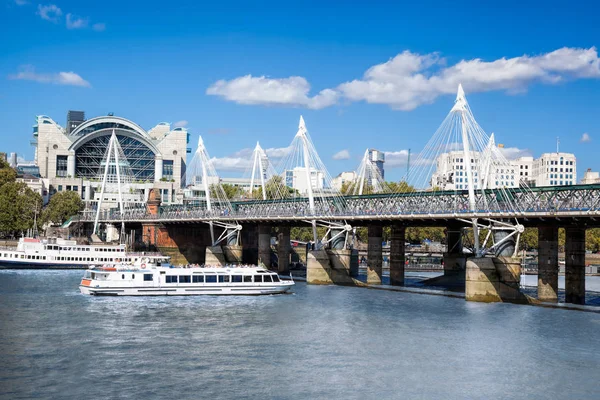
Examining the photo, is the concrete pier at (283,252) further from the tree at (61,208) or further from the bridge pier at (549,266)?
the tree at (61,208)

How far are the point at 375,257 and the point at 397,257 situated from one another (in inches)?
131

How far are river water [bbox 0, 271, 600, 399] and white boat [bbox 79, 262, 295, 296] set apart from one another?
4.73 meters

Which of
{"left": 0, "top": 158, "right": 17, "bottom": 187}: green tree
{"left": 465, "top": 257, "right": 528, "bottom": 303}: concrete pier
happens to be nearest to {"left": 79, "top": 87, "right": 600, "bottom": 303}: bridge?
{"left": 465, "top": 257, "right": 528, "bottom": 303}: concrete pier

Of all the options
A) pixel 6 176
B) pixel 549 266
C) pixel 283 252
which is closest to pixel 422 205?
pixel 549 266

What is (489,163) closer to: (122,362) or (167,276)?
(167,276)

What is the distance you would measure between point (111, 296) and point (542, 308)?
4403 cm

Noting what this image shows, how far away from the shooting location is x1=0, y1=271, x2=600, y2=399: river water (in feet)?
141

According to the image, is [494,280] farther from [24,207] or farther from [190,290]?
[24,207]

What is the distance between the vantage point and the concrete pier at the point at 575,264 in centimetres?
8206

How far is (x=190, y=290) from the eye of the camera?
89312mm

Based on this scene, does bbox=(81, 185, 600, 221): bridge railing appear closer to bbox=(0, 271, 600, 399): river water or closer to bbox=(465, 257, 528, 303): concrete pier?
bbox=(465, 257, 528, 303): concrete pier

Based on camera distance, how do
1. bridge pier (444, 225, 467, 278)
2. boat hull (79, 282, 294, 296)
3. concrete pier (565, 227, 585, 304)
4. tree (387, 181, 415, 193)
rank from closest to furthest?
1. concrete pier (565, 227, 585, 304)
2. boat hull (79, 282, 294, 296)
3. bridge pier (444, 225, 467, 278)
4. tree (387, 181, 415, 193)

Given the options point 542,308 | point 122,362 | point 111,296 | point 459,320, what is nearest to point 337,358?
point 122,362

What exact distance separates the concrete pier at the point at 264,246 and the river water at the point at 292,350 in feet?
152
